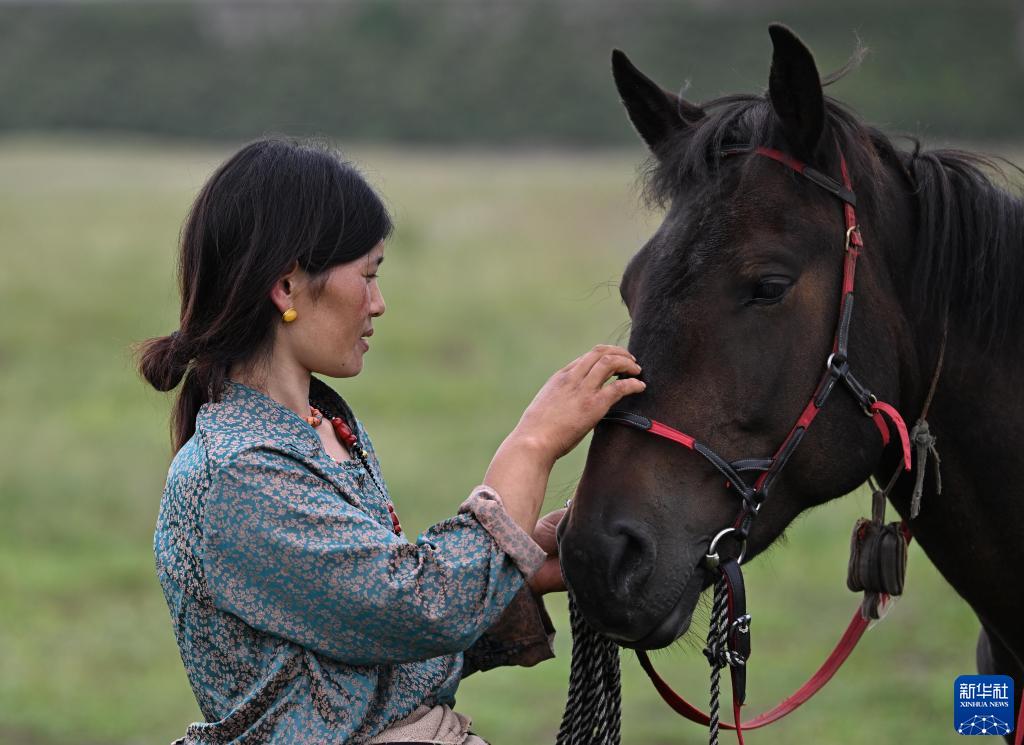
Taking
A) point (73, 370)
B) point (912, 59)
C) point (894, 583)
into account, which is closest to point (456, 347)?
point (73, 370)

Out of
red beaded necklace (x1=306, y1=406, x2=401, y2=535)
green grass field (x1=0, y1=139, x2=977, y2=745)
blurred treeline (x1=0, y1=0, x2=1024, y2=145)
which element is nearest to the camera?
red beaded necklace (x1=306, y1=406, x2=401, y2=535)

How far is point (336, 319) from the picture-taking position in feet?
7.56

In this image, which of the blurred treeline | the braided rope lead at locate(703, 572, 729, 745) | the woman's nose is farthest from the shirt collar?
the blurred treeline

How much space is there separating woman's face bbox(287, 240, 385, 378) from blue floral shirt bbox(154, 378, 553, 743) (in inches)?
7.5

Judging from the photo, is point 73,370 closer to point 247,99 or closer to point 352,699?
point 352,699

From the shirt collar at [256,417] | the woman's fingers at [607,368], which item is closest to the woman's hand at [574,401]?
the woman's fingers at [607,368]

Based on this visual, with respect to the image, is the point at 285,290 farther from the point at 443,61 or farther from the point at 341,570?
the point at 443,61

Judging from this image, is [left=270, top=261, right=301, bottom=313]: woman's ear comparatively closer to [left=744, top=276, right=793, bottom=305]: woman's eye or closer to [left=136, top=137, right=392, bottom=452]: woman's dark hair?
[left=136, top=137, right=392, bottom=452]: woman's dark hair

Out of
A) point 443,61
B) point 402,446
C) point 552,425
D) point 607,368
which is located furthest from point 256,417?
point 443,61

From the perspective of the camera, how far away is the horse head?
89.9 inches

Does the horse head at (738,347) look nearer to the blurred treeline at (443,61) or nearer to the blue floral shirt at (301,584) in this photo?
the blue floral shirt at (301,584)

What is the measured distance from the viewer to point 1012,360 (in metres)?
2.58

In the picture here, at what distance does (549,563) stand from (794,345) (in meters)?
0.76

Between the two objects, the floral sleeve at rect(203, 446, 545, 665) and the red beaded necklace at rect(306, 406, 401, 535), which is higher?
the red beaded necklace at rect(306, 406, 401, 535)
